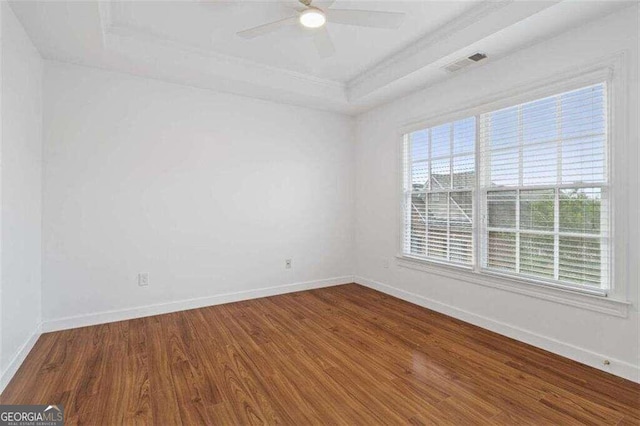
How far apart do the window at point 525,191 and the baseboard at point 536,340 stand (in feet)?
1.61

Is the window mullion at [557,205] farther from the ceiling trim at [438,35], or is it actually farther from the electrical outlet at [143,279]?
the electrical outlet at [143,279]

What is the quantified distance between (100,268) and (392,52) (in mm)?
3793

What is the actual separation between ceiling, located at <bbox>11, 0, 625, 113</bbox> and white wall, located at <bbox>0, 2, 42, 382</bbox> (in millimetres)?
277

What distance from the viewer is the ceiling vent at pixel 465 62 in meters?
2.97

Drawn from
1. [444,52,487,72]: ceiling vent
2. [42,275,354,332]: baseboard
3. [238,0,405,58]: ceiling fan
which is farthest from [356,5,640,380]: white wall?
[238,0,405,58]: ceiling fan

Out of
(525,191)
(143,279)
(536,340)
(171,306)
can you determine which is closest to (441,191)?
(525,191)

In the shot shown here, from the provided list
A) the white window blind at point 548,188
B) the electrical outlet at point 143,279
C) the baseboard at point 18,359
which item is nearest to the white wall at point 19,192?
the baseboard at point 18,359

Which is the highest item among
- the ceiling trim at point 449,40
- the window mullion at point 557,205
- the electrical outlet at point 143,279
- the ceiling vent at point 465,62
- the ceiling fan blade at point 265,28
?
the ceiling trim at point 449,40

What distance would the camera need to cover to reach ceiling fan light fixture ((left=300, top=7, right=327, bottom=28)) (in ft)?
7.28

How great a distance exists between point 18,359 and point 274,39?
3.40 m

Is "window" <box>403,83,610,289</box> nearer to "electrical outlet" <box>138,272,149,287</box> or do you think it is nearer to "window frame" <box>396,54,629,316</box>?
"window frame" <box>396,54,629,316</box>

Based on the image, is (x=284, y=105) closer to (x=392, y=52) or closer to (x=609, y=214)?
(x=392, y=52)

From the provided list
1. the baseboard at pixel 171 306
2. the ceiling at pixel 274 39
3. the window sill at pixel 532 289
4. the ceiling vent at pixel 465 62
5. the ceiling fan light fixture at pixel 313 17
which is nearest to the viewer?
the ceiling fan light fixture at pixel 313 17

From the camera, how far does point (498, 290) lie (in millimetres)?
3047
